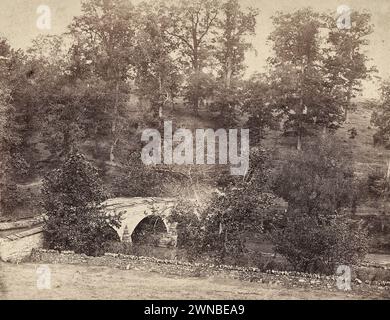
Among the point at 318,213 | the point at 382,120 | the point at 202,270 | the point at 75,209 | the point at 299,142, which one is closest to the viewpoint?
the point at 202,270

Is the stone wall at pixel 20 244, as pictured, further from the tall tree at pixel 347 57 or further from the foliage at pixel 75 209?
the tall tree at pixel 347 57

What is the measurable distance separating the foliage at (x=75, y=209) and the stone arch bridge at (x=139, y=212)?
1.42 metres

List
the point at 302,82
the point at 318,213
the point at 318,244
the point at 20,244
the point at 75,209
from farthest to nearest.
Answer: the point at 302,82, the point at 318,213, the point at 75,209, the point at 318,244, the point at 20,244

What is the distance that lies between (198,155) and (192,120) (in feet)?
7.47

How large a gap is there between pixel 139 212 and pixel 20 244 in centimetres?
542

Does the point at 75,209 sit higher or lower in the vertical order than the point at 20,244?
higher

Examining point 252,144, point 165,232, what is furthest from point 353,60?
point 165,232

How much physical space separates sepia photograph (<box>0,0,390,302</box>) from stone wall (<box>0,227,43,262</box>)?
0.06m

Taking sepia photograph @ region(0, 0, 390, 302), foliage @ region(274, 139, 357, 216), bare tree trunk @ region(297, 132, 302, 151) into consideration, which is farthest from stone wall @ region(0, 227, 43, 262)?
bare tree trunk @ region(297, 132, 302, 151)

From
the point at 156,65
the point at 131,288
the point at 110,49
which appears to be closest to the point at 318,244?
the point at 131,288

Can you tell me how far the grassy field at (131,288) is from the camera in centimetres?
1588

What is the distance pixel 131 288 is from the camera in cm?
1639

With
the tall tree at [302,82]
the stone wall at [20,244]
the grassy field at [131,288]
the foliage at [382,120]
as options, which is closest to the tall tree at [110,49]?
the stone wall at [20,244]

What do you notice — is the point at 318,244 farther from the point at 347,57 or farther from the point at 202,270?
the point at 347,57
